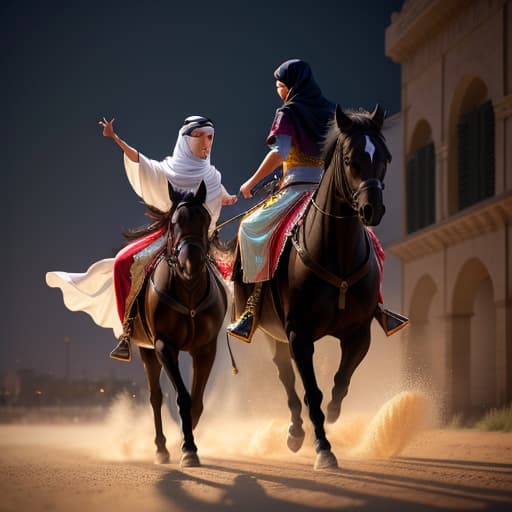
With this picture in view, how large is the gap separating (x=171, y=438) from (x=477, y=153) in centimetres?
1389

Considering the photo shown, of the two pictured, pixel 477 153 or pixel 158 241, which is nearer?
pixel 158 241

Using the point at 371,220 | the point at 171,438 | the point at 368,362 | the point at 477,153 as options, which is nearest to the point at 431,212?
the point at 477,153

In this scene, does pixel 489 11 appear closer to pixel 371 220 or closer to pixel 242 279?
pixel 242 279

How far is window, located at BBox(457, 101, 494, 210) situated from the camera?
23.3 meters

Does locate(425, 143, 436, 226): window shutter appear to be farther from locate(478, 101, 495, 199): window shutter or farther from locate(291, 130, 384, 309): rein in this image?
locate(291, 130, 384, 309): rein

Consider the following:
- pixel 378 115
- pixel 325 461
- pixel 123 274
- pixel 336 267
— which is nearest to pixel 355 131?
pixel 378 115

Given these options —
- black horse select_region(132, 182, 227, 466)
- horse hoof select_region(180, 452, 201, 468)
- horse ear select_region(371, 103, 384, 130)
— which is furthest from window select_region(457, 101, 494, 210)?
horse hoof select_region(180, 452, 201, 468)

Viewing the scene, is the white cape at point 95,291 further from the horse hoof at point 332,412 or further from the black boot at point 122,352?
the horse hoof at point 332,412

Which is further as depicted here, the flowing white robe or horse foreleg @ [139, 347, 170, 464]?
the flowing white robe

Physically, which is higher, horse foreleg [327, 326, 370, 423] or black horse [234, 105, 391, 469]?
black horse [234, 105, 391, 469]

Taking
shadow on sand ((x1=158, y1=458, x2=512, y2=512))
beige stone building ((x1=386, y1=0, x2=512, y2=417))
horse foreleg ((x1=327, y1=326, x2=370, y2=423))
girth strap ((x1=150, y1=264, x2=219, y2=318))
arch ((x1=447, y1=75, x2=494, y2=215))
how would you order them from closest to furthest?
shadow on sand ((x1=158, y1=458, x2=512, y2=512)) → horse foreleg ((x1=327, y1=326, x2=370, y2=423)) → girth strap ((x1=150, y1=264, x2=219, y2=318)) → beige stone building ((x1=386, y1=0, x2=512, y2=417)) → arch ((x1=447, y1=75, x2=494, y2=215))

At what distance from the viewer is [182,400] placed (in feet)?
32.6

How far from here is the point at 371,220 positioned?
827cm

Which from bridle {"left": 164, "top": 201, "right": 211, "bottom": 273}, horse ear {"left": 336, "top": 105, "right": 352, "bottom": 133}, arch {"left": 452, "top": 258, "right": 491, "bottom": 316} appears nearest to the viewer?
horse ear {"left": 336, "top": 105, "right": 352, "bottom": 133}
